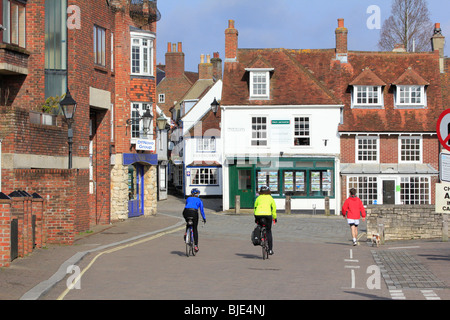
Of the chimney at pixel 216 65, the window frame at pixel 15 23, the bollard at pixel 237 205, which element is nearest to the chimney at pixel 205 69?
the chimney at pixel 216 65

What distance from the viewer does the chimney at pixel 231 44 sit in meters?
43.8

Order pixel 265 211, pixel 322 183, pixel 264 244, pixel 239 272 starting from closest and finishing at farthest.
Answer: pixel 239 272
pixel 264 244
pixel 265 211
pixel 322 183

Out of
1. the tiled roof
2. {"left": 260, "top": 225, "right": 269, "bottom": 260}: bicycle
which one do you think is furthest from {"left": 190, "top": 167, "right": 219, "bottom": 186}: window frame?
{"left": 260, "top": 225, "right": 269, "bottom": 260}: bicycle

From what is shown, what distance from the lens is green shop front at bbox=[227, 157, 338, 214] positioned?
4150 centimetres

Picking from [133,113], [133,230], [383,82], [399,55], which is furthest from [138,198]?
[399,55]

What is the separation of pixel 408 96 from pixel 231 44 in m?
11.4

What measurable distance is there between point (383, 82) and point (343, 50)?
3.54 meters

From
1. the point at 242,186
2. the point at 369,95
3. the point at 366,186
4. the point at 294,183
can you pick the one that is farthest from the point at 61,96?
the point at 369,95

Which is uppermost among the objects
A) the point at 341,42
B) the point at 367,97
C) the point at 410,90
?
the point at 341,42

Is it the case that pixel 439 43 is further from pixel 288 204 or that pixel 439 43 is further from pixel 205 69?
pixel 205 69

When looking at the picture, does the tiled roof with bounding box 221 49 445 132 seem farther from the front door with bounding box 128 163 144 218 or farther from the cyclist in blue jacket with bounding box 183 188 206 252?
the cyclist in blue jacket with bounding box 183 188 206 252

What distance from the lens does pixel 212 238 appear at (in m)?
24.5

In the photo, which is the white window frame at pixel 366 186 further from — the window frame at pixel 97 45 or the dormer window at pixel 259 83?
the window frame at pixel 97 45

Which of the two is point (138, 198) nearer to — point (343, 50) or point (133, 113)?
point (133, 113)
